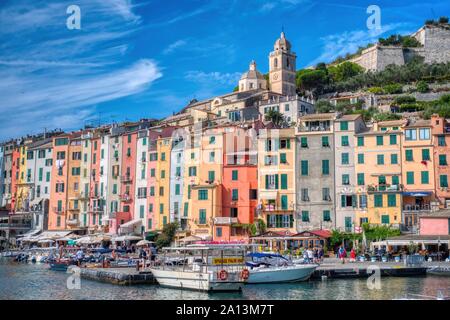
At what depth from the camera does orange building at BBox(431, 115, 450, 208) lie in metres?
50.2

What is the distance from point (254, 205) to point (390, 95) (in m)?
50.8

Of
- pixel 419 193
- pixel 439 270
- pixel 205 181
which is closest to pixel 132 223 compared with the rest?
pixel 205 181

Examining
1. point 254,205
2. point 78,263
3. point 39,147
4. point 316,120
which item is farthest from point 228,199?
point 39,147

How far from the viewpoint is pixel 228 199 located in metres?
58.0

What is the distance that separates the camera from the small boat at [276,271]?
34.4 meters

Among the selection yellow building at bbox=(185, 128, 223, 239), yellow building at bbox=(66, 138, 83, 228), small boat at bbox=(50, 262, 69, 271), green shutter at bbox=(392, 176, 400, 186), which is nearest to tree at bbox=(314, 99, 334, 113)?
yellow building at bbox=(185, 128, 223, 239)

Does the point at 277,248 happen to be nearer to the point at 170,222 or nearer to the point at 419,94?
the point at 170,222

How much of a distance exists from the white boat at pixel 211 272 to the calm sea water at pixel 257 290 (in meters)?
0.46

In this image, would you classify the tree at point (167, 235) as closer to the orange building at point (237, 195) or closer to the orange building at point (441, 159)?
the orange building at point (237, 195)

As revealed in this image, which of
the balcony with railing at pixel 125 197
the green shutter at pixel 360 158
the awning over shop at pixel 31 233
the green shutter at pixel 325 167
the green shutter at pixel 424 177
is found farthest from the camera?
the awning over shop at pixel 31 233

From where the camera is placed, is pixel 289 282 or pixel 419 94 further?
pixel 419 94

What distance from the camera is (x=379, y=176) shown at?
52250mm

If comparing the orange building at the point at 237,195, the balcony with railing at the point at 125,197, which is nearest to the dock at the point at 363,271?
the orange building at the point at 237,195

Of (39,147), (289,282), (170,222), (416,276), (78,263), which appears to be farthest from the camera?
(39,147)
